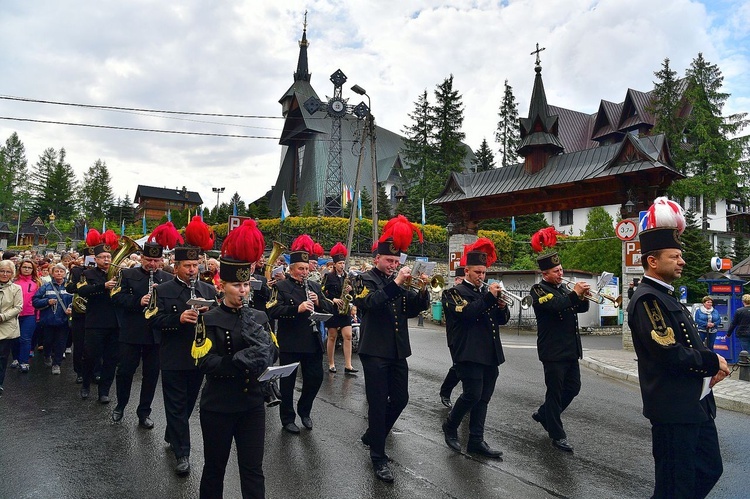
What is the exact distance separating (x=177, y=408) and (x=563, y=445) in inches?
161

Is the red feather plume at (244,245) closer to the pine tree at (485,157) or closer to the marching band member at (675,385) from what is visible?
the marching band member at (675,385)

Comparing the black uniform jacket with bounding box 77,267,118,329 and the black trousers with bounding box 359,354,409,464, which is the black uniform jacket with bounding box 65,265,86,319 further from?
the black trousers with bounding box 359,354,409,464

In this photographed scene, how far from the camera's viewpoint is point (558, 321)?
6.05 meters

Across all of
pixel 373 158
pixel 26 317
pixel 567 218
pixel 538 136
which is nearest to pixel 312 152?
pixel 567 218

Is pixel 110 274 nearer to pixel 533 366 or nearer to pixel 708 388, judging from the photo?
pixel 708 388

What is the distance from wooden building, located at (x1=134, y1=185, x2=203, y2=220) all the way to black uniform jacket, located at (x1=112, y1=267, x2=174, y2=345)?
309 feet

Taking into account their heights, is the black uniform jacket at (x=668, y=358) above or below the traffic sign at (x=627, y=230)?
below

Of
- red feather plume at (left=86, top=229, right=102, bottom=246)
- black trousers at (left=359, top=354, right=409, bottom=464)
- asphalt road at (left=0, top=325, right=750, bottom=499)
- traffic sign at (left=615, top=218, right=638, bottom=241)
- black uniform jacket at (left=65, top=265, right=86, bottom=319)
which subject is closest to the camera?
asphalt road at (left=0, top=325, right=750, bottom=499)

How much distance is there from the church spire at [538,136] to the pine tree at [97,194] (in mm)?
89369

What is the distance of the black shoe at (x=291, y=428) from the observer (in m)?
6.13

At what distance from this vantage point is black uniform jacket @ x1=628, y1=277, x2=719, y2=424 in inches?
132

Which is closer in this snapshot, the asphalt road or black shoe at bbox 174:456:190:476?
the asphalt road

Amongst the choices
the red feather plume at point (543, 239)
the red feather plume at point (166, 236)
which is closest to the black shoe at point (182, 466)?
the red feather plume at point (166, 236)

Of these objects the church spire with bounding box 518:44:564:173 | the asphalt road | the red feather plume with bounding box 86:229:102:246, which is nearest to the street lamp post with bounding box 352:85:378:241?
the church spire with bounding box 518:44:564:173
